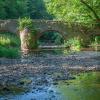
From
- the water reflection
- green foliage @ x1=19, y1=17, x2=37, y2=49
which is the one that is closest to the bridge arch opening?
green foliage @ x1=19, y1=17, x2=37, y2=49

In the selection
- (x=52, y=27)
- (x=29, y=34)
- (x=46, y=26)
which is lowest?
(x=29, y=34)

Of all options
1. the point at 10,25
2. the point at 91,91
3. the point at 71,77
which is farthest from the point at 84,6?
the point at 91,91

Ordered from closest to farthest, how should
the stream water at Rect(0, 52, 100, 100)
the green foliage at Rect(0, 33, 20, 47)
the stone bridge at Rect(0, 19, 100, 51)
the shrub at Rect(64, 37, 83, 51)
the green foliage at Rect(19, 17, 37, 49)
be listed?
the stream water at Rect(0, 52, 100, 100) < the green foliage at Rect(0, 33, 20, 47) < the green foliage at Rect(19, 17, 37, 49) < the shrub at Rect(64, 37, 83, 51) < the stone bridge at Rect(0, 19, 100, 51)

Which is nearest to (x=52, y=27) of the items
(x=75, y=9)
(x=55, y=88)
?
(x=75, y=9)

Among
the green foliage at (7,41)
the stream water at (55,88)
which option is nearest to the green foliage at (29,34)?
the green foliage at (7,41)

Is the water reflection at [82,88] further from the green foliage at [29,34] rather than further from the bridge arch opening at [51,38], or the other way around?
the bridge arch opening at [51,38]

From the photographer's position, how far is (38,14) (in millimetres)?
99250

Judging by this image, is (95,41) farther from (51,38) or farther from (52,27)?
(51,38)

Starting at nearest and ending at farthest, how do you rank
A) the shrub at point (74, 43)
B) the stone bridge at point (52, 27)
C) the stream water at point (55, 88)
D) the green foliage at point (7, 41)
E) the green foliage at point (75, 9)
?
the stream water at point (55, 88) < the green foliage at point (75, 9) < the green foliage at point (7, 41) < the shrub at point (74, 43) < the stone bridge at point (52, 27)

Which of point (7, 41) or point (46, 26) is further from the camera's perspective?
point (46, 26)

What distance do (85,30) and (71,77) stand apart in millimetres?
34877

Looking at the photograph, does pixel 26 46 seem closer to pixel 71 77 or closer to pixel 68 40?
pixel 68 40

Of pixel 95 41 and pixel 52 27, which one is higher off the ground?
pixel 52 27

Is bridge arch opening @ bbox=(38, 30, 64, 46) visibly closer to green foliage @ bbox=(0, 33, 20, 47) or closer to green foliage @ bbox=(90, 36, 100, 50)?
green foliage @ bbox=(90, 36, 100, 50)
